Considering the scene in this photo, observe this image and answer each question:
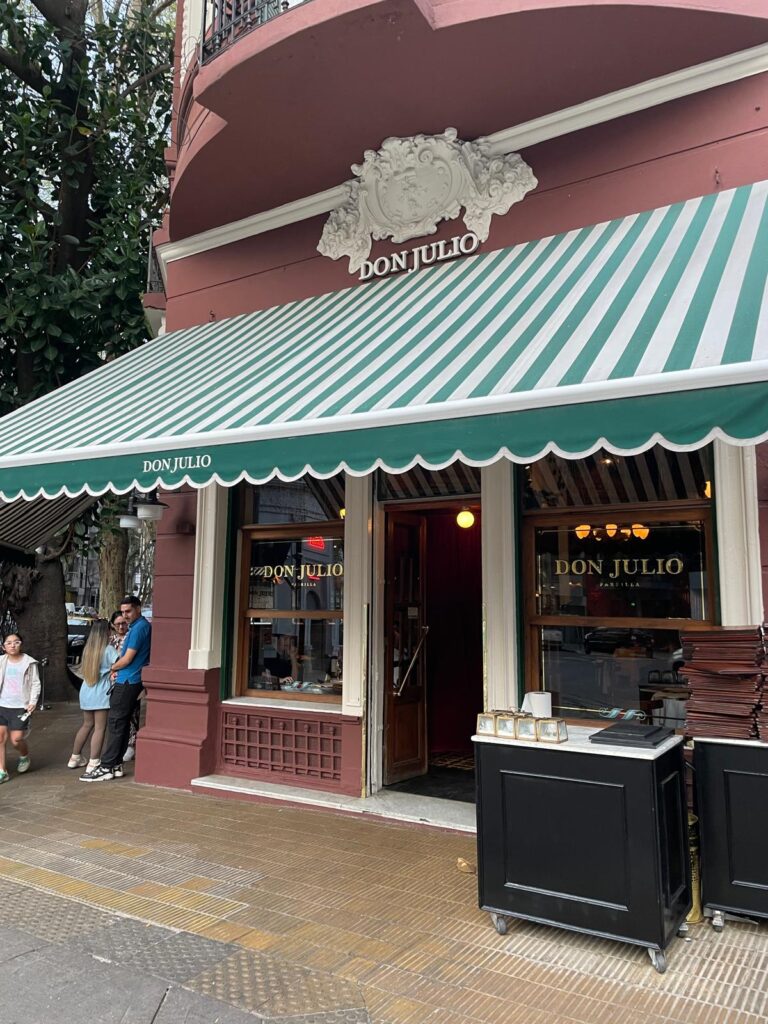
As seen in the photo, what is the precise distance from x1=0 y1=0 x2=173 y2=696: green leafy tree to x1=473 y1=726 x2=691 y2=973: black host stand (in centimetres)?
924

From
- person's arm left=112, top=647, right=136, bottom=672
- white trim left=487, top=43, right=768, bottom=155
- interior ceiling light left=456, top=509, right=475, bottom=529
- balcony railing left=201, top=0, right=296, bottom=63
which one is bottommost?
person's arm left=112, top=647, right=136, bottom=672

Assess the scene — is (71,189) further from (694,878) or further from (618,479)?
(694,878)

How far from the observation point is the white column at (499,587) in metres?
5.62

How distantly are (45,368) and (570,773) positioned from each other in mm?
9952

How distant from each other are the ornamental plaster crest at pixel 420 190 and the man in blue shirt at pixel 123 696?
4287mm

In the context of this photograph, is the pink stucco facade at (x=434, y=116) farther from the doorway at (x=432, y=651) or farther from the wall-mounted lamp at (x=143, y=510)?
the wall-mounted lamp at (x=143, y=510)

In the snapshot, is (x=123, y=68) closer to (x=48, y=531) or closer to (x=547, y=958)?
(x=48, y=531)

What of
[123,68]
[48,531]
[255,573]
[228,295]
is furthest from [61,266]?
[255,573]

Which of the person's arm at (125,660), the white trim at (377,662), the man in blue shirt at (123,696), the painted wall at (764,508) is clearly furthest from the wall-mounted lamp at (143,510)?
the painted wall at (764,508)

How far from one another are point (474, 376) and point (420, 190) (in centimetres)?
300

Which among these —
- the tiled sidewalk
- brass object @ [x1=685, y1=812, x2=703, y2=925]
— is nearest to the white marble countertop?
brass object @ [x1=685, y1=812, x2=703, y2=925]

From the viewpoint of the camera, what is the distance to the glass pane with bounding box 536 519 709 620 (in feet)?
16.9

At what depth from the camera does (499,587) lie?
18.8ft

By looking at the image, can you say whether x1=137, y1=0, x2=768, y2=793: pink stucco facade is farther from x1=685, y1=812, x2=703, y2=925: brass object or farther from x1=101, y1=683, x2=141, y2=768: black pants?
x1=685, y1=812, x2=703, y2=925: brass object
